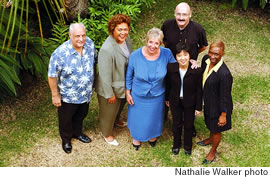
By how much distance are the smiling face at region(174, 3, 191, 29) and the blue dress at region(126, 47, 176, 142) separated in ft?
1.60

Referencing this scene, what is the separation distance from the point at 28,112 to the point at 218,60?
293 cm

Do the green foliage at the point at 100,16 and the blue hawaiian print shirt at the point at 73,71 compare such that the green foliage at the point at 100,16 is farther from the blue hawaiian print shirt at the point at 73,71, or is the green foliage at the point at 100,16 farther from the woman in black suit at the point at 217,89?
the woman in black suit at the point at 217,89

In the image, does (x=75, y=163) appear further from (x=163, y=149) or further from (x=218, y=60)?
(x=218, y=60)

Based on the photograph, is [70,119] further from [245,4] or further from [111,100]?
[245,4]

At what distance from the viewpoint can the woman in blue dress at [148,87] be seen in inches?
145

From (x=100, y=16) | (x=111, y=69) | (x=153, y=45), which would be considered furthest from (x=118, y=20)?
(x=100, y=16)

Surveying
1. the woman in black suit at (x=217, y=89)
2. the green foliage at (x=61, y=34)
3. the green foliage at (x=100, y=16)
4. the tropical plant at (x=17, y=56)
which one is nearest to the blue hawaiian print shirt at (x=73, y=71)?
the tropical plant at (x=17, y=56)

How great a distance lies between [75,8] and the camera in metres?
5.75

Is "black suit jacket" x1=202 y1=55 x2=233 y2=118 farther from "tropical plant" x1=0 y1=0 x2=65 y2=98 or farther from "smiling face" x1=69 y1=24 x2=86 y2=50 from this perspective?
"tropical plant" x1=0 y1=0 x2=65 y2=98

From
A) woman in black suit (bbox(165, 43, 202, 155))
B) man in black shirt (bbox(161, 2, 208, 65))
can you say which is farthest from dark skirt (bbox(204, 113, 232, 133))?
man in black shirt (bbox(161, 2, 208, 65))
